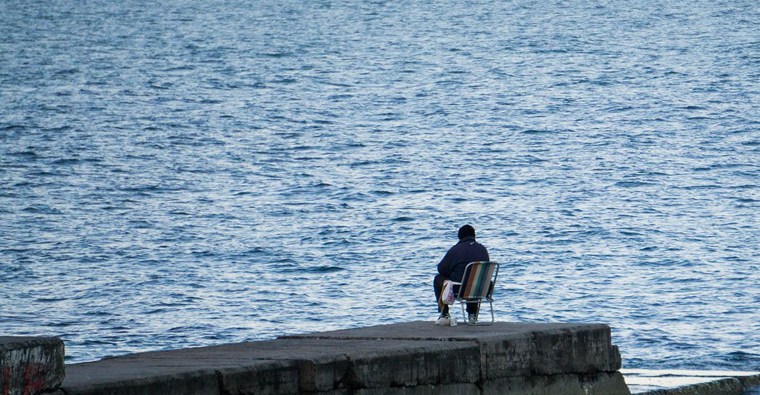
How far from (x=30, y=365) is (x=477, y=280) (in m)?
4.77

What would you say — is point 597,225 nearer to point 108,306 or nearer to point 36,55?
point 108,306

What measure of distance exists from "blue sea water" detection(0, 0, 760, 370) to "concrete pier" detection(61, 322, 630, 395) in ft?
26.3

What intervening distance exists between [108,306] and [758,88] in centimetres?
3568

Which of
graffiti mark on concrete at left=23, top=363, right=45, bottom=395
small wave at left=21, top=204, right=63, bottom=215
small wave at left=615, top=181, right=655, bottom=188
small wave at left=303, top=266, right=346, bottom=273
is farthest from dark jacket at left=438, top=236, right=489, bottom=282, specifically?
small wave at left=615, top=181, right=655, bottom=188

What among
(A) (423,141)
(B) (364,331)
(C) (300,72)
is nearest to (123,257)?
(A) (423,141)

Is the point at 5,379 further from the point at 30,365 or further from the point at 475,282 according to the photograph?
the point at 475,282

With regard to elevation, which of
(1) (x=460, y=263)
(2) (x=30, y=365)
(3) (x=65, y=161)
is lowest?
(1) (x=460, y=263)

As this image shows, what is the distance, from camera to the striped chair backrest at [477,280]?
31.3ft

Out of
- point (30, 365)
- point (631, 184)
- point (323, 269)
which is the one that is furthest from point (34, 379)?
point (631, 184)

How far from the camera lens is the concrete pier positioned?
6633 millimetres

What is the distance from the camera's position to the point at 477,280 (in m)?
9.65

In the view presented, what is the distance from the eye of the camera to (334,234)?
3525 cm

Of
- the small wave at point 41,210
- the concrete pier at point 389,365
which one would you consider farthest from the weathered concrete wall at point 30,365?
the small wave at point 41,210

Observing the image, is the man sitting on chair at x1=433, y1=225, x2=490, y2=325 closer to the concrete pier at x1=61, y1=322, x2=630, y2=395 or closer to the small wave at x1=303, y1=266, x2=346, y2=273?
the concrete pier at x1=61, y1=322, x2=630, y2=395
